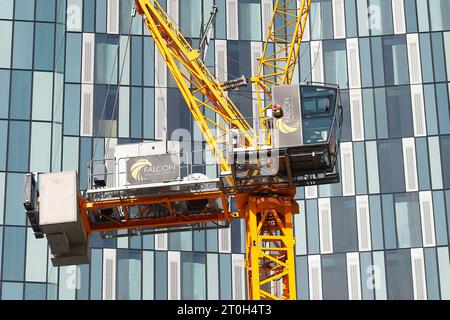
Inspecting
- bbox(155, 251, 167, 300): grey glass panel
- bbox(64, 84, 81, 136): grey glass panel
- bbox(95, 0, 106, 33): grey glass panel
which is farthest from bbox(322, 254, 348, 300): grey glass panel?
bbox(95, 0, 106, 33): grey glass panel

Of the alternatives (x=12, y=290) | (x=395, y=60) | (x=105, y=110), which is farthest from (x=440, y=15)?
(x=12, y=290)

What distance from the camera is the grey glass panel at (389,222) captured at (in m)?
82.9

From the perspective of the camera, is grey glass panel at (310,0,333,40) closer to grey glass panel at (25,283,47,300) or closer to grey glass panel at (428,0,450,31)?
grey glass panel at (428,0,450,31)

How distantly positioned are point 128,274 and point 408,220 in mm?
18608

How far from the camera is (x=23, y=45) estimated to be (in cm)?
8419

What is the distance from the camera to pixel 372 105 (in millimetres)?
86625

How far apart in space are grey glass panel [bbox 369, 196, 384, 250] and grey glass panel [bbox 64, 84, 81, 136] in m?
20.2

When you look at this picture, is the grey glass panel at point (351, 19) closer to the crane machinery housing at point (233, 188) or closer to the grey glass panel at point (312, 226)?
the grey glass panel at point (312, 226)

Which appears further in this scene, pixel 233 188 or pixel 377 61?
pixel 377 61

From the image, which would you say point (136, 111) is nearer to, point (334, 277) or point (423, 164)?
point (334, 277)

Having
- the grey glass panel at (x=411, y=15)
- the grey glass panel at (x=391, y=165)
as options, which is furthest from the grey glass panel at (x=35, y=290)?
the grey glass panel at (x=411, y=15)
